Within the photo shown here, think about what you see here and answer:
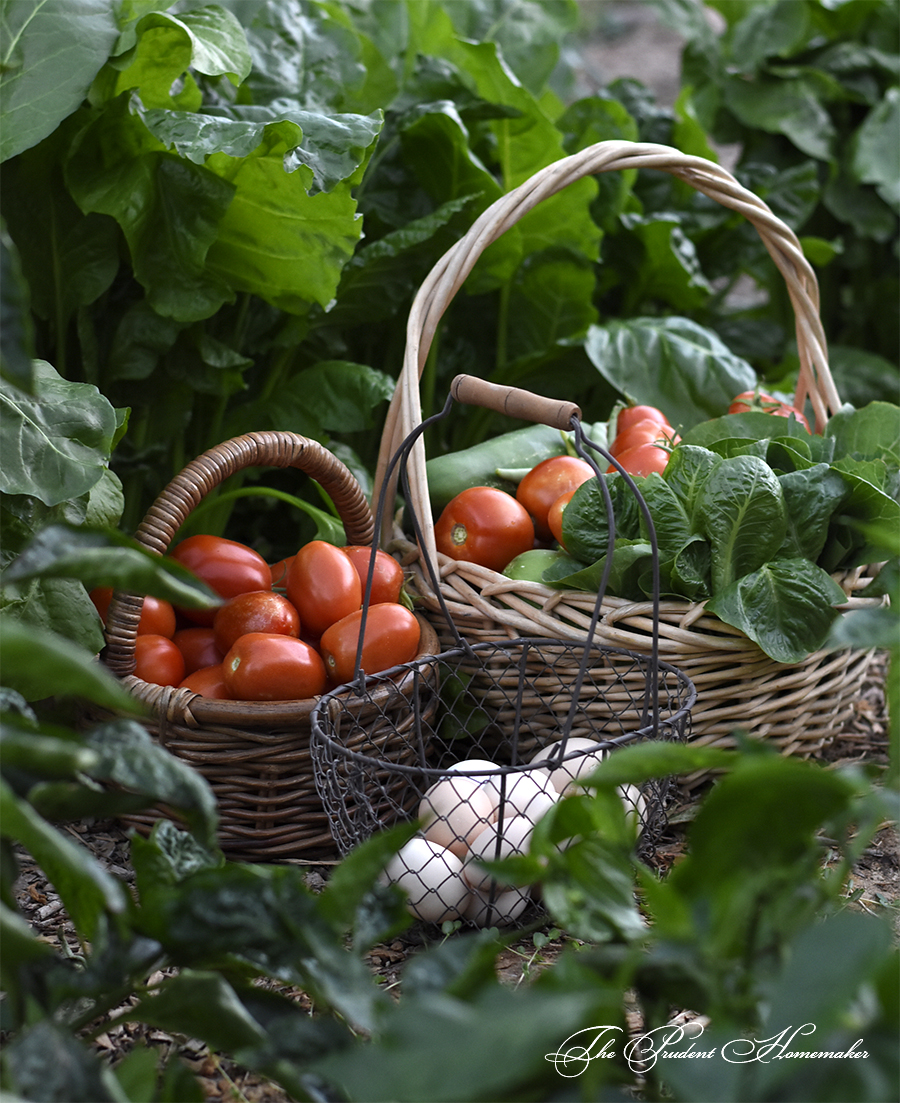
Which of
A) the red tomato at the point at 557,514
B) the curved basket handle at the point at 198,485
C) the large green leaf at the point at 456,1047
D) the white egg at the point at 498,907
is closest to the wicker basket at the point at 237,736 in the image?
the curved basket handle at the point at 198,485

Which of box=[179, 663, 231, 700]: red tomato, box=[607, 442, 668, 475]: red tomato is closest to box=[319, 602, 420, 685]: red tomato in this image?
box=[179, 663, 231, 700]: red tomato

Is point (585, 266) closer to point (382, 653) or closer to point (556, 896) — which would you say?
point (382, 653)

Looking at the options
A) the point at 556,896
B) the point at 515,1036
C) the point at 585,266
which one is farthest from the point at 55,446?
the point at 585,266

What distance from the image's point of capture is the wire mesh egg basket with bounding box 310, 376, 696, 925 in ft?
3.39

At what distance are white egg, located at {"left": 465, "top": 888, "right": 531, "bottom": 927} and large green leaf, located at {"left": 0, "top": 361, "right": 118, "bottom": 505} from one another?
2.10 feet

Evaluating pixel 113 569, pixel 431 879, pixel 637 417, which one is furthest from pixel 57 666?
pixel 637 417

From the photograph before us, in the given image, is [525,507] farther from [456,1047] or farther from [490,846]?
[456,1047]

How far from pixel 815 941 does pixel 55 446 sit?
98cm

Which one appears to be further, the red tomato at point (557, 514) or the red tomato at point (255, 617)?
the red tomato at point (557, 514)

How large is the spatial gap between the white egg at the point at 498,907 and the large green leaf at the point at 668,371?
1128 millimetres

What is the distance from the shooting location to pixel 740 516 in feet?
4.10

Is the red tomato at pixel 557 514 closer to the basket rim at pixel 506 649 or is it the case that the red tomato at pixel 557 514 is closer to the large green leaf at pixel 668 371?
the basket rim at pixel 506 649

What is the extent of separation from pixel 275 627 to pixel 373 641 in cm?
15

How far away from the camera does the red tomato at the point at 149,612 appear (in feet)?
4.30
